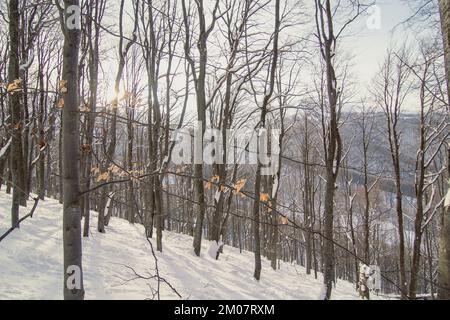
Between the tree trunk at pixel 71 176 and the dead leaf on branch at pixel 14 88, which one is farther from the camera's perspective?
the dead leaf on branch at pixel 14 88

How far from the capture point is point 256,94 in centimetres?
1061

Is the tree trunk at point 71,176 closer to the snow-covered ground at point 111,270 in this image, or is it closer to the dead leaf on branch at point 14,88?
the dead leaf on branch at point 14,88

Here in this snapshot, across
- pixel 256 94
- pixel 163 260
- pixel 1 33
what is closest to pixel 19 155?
pixel 163 260

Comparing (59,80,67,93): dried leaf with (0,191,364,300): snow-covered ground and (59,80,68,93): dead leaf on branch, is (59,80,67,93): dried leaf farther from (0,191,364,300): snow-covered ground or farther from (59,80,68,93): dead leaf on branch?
(0,191,364,300): snow-covered ground

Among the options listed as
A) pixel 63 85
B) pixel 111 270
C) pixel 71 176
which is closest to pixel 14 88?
pixel 63 85

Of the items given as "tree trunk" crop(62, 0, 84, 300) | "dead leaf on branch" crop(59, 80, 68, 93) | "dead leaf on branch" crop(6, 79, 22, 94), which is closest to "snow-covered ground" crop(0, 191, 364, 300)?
"dead leaf on branch" crop(6, 79, 22, 94)

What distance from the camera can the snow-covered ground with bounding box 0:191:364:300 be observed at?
16.5 feet

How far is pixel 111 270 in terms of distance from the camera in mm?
6473

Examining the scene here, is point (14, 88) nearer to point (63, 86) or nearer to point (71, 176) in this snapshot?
point (63, 86)

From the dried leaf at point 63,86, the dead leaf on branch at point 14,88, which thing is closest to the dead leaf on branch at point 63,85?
the dried leaf at point 63,86

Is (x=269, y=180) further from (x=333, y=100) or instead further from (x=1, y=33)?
(x=1, y=33)

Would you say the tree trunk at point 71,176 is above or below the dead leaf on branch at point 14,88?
below

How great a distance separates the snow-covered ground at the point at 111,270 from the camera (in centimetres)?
502
